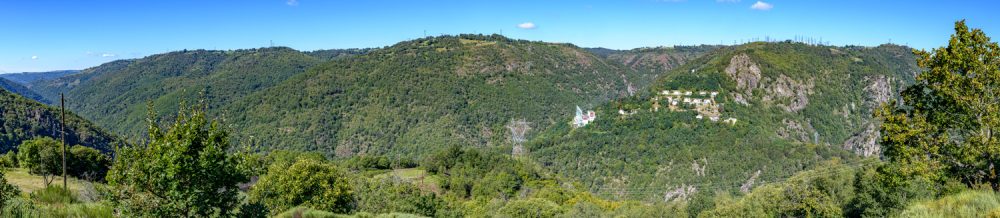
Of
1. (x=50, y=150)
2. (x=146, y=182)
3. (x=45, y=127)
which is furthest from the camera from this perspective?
(x=45, y=127)

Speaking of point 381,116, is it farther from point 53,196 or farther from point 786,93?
point 53,196

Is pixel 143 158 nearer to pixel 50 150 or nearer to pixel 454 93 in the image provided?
pixel 50 150

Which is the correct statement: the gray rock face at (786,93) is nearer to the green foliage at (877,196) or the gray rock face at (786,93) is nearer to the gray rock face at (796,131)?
the gray rock face at (796,131)

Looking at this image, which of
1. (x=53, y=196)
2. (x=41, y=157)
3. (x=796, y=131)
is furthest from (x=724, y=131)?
(x=53, y=196)

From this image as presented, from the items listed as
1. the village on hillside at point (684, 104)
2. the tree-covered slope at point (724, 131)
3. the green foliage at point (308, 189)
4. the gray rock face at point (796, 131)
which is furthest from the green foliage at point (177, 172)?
the gray rock face at point (796, 131)

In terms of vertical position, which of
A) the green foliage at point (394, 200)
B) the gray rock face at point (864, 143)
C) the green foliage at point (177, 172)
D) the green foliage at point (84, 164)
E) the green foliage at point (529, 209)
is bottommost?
the gray rock face at point (864, 143)

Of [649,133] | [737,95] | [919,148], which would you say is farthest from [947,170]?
[737,95]

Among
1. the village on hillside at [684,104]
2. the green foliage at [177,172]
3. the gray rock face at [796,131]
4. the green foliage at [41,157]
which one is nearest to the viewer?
the green foliage at [177,172]
